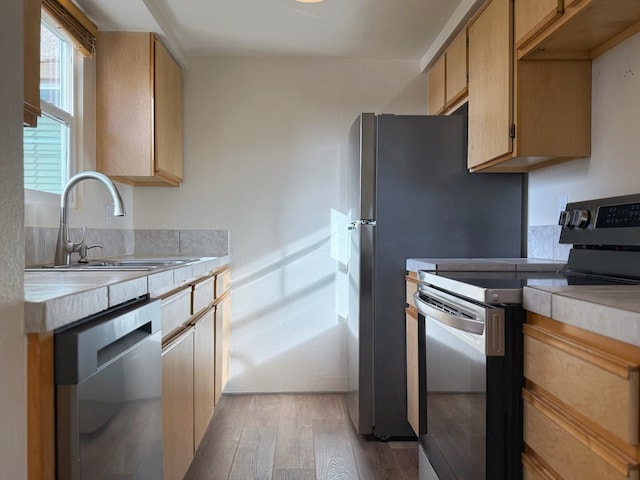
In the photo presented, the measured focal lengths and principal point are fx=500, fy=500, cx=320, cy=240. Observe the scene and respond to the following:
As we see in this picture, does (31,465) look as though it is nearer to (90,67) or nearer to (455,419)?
(455,419)

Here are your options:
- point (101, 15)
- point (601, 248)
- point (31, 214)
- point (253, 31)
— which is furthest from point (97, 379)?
point (253, 31)

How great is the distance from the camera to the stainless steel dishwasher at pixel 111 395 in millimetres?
939

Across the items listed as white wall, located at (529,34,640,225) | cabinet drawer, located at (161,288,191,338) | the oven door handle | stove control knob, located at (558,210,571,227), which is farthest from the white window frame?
white wall, located at (529,34,640,225)

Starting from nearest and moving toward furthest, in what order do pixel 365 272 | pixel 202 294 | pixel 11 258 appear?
1. pixel 11 258
2. pixel 202 294
3. pixel 365 272

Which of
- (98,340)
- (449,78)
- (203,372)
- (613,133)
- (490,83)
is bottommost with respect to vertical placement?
(203,372)

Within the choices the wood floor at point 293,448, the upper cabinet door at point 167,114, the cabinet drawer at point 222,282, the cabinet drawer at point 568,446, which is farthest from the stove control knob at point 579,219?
the upper cabinet door at point 167,114

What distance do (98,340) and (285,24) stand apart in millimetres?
2248

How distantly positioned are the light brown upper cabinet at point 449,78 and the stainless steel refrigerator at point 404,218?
23 cm

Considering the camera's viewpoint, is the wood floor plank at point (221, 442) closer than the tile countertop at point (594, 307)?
No

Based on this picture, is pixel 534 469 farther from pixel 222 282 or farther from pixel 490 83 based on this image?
pixel 222 282

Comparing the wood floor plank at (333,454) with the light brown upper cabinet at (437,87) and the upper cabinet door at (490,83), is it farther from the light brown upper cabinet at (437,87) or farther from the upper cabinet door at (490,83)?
the light brown upper cabinet at (437,87)

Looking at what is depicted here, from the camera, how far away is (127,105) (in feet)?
8.86

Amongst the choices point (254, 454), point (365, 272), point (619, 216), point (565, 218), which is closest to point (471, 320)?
point (619, 216)

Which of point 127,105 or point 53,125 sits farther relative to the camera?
point 127,105
